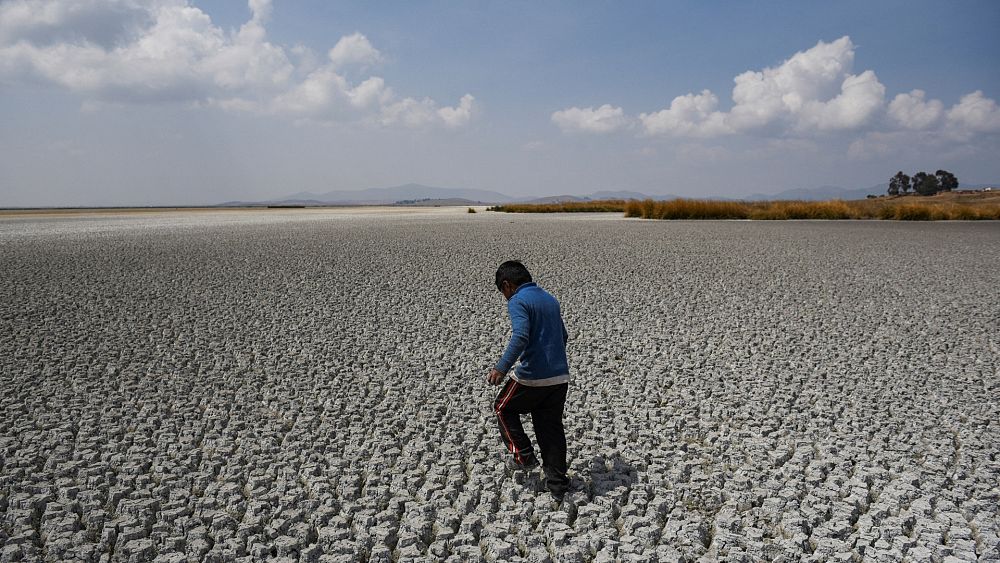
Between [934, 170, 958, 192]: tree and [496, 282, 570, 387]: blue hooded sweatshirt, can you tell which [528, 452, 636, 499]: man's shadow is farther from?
[934, 170, 958, 192]: tree

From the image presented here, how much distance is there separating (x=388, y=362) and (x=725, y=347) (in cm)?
359

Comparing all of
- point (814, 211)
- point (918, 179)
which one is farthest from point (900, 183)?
point (814, 211)

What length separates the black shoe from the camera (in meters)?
3.65

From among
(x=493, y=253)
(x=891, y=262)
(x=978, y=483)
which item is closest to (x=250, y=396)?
(x=978, y=483)

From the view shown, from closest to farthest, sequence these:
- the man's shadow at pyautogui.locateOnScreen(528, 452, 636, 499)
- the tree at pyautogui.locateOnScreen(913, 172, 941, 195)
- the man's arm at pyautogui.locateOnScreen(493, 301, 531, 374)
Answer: the man's arm at pyautogui.locateOnScreen(493, 301, 531, 374)
the man's shadow at pyautogui.locateOnScreen(528, 452, 636, 499)
the tree at pyautogui.locateOnScreen(913, 172, 941, 195)

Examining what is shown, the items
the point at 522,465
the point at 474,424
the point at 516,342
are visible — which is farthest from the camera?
the point at 474,424

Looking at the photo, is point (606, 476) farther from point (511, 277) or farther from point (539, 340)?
point (511, 277)

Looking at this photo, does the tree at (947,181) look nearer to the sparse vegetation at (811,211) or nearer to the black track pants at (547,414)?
the sparse vegetation at (811,211)

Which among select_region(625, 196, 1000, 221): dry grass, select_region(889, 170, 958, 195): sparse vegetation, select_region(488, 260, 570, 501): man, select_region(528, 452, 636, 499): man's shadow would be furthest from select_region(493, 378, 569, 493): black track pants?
select_region(889, 170, 958, 195): sparse vegetation

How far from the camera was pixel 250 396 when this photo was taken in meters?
5.17

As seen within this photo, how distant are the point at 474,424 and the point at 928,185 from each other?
109 m

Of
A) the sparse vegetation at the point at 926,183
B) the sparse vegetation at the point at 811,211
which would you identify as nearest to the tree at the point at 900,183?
the sparse vegetation at the point at 926,183

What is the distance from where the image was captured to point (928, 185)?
301ft

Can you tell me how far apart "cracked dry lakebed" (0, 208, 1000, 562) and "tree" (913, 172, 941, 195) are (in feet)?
324
